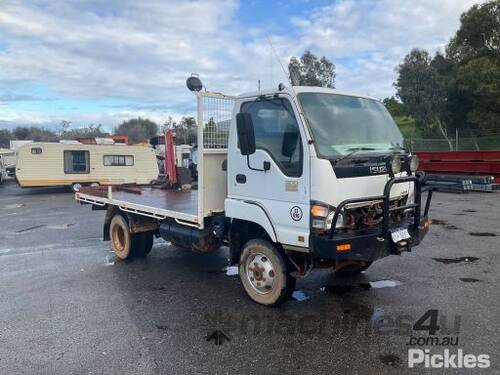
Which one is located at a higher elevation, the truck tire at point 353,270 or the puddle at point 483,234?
the puddle at point 483,234

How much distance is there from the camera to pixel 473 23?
73.6 feet

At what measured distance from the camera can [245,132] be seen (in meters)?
4.52

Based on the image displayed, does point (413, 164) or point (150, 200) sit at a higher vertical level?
point (413, 164)

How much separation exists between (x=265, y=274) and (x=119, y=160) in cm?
1921

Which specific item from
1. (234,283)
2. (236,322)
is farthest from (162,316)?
(234,283)

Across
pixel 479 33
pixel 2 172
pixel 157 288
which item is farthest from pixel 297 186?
pixel 2 172

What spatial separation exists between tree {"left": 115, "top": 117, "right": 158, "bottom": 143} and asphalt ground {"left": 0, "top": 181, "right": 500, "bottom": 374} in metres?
54.9

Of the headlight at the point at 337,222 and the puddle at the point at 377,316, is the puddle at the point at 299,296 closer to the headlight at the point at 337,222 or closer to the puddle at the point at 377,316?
the puddle at the point at 377,316

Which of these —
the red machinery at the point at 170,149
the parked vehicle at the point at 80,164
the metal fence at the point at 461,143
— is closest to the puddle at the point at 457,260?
the red machinery at the point at 170,149

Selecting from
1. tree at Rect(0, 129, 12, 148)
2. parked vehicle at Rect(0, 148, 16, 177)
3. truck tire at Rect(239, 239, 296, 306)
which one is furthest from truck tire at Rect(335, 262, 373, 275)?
tree at Rect(0, 129, 12, 148)

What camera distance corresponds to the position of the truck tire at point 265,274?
15.3 ft

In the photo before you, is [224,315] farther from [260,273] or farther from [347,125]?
[347,125]

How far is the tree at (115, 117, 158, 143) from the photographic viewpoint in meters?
61.9

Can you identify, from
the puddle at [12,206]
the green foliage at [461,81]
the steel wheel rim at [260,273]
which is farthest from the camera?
the green foliage at [461,81]
